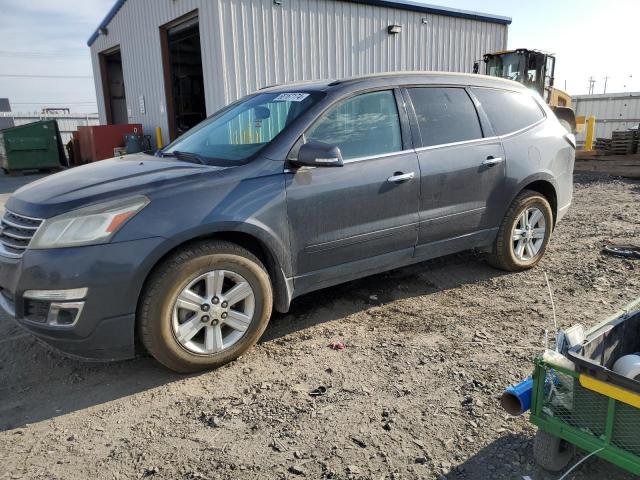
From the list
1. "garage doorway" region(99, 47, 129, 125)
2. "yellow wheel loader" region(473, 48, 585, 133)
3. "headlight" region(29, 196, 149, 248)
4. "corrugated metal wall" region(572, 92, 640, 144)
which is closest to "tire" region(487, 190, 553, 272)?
"headlight" region(29, 196, 149, 248)

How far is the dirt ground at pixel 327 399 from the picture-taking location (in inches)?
93.7

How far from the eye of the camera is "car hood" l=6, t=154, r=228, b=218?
2.88 m

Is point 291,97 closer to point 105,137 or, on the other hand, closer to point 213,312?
point 213,312

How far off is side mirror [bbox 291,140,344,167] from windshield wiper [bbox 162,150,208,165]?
0.72 meters

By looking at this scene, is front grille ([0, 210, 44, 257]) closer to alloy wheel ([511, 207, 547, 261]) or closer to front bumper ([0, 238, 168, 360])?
front bumper ([0, 238, 168, 360])

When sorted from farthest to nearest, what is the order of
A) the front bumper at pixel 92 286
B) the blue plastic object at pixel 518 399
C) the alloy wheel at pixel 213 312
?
the alloy wheel at pixel 213 312 < the front bumper at pixel 92 286 < the blue plastic object at pixel 518 399

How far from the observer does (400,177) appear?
372cm

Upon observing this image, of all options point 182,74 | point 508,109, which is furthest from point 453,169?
point 182,74

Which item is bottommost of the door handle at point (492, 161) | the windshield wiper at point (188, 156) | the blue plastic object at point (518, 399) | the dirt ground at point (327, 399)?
the dirt ground at point (327, 399)

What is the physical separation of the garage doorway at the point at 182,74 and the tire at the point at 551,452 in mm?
12264

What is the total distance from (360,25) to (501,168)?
10125 mm

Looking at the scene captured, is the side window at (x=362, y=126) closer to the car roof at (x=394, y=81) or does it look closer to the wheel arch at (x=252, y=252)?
the car roof at (x=394, y=81)

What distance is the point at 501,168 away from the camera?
4371 millimetres

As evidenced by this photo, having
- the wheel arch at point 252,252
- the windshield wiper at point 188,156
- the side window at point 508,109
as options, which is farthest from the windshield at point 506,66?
the wheel arch at point 252,252
